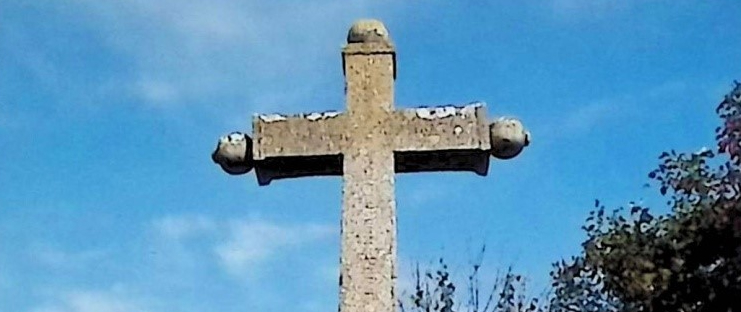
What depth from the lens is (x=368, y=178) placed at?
20.0 feet

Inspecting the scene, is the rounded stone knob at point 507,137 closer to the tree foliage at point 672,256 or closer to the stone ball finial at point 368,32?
the stone ball finial at point 368,32

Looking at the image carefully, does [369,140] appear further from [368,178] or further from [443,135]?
[443,135]

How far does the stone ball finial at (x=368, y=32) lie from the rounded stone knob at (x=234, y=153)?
2.25 ft

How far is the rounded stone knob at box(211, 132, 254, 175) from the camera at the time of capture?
6180 millimetres

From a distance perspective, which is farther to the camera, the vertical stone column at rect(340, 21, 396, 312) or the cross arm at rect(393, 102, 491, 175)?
the cross arm at rect(393, 102, 491, 175)

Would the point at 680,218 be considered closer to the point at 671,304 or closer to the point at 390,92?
the point at 671,304


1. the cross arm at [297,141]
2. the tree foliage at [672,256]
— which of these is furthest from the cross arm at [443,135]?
the tree foliage at [672,256]

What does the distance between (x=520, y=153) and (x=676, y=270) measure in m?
12.3

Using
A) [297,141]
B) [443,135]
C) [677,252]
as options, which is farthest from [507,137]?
[677,252]

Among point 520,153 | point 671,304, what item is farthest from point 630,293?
point 520,153

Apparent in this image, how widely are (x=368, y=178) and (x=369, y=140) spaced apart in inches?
8.1

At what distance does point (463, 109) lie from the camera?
6199mm

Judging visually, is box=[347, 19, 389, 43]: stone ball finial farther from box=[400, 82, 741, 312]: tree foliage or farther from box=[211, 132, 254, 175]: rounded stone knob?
box=[400, 82, 741, 312]: tree foliage

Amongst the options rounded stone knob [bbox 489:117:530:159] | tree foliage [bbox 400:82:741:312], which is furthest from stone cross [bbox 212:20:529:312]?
tree foliage [bbox 400:82:741:312]
